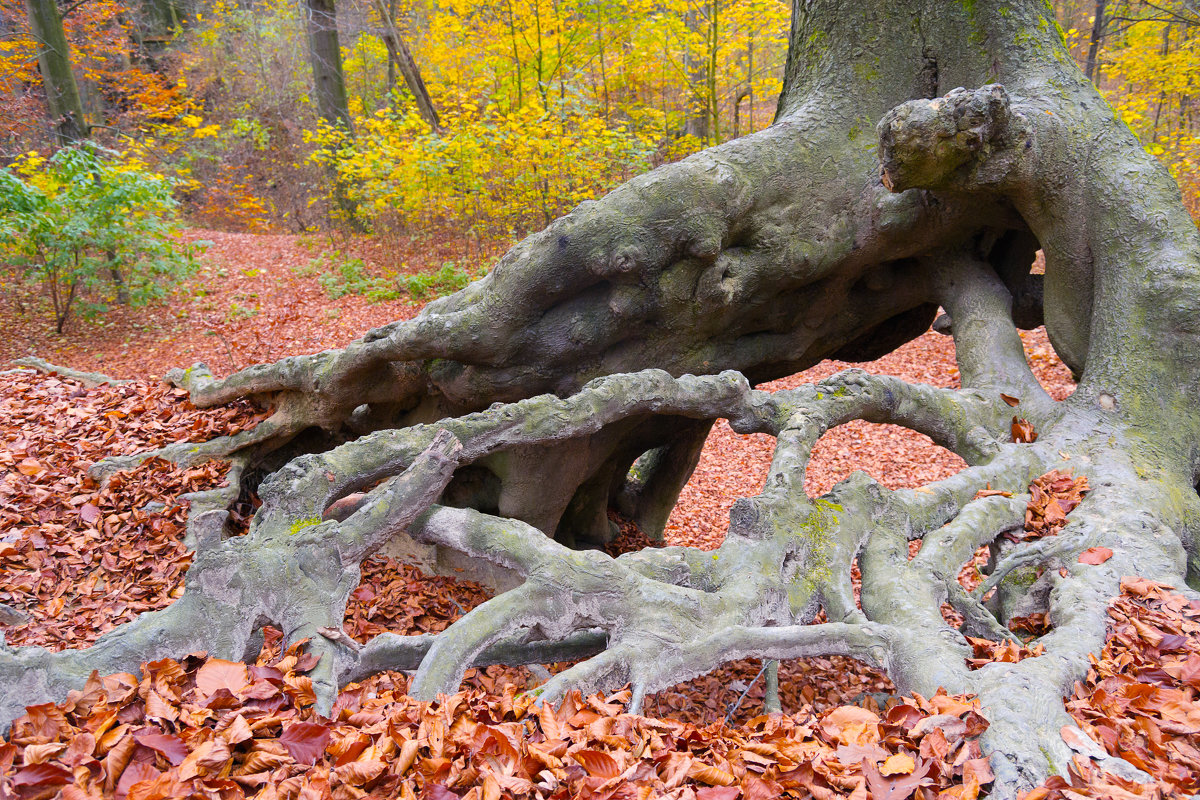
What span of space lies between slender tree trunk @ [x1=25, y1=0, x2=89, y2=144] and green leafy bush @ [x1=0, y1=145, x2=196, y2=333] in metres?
1.60

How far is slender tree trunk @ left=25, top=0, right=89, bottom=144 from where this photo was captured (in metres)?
11.5

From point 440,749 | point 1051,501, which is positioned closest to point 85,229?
point 440,749

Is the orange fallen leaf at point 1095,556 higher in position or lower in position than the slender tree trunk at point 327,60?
lower

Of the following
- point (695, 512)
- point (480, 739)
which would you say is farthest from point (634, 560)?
point (695, 512)

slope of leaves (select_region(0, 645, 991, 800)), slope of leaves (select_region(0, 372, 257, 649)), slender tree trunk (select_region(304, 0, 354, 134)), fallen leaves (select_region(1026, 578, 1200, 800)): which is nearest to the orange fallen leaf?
fallen leaves (select_region(1026, 578, 1200, 800))

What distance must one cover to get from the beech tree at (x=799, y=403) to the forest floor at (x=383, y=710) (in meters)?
0.14

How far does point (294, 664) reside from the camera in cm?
243

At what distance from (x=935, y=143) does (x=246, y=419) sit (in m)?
4.75

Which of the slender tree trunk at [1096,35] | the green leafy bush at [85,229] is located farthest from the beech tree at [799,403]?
the slender tree trunk at [1096,35]

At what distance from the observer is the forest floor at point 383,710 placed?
1888 millimetres

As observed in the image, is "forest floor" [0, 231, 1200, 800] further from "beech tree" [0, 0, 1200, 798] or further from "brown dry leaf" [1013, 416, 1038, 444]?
"brown dry leaf" [1013, 416, 1038, 444]

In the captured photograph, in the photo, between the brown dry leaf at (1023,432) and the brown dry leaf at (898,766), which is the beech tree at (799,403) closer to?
the brown dry leaf at (1023,432)

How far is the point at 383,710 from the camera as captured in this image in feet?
7.43

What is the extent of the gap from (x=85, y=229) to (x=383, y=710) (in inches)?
391
